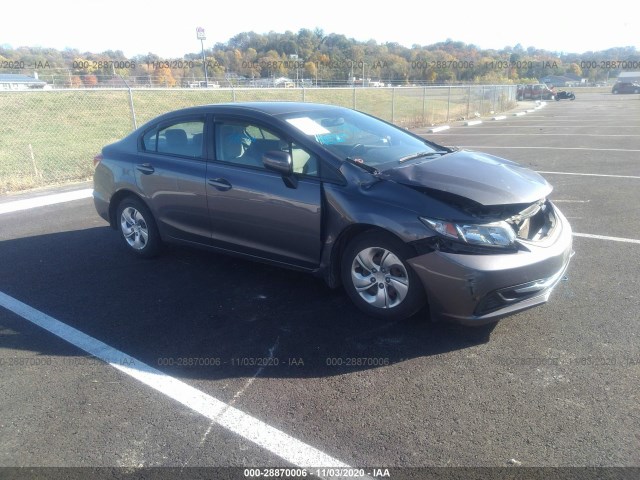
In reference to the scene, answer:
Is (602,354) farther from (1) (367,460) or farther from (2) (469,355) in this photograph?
(1) (367,460)

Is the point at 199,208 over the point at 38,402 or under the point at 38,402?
over

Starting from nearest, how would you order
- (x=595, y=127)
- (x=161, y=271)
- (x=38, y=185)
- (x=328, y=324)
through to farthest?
(x=328, y=324), (x=161, y=271), (x=38, y=185), (x=595, y=127)

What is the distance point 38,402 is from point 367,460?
2059 mm

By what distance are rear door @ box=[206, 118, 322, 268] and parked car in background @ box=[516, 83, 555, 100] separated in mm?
52259

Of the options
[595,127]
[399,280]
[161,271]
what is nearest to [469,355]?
[399,280]

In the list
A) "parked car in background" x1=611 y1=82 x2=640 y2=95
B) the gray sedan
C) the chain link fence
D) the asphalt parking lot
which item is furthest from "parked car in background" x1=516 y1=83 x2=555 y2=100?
the gray sedan

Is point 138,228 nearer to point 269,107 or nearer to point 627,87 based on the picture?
point 269,107

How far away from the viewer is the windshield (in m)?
4.38

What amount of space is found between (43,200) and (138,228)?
159 inches

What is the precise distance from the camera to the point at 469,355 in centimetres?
358

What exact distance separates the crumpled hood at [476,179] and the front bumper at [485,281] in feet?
1.32

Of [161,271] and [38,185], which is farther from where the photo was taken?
[38,185]

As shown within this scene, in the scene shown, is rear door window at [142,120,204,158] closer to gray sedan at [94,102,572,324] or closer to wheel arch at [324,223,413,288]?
gray sedan at [94,102,572,324]

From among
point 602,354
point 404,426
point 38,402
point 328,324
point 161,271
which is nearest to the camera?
point 404,426
